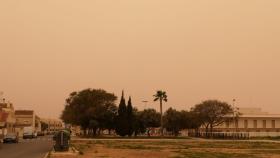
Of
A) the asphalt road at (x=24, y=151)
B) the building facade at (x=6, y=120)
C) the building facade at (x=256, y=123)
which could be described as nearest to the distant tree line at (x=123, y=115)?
the building facade at (x=6, y=120)

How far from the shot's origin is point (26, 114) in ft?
601

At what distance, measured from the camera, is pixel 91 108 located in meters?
98.9

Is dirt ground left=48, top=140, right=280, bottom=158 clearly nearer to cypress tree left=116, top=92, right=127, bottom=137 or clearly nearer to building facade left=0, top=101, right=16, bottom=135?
cypress tree left=116, top=92, right=127, bottom=137

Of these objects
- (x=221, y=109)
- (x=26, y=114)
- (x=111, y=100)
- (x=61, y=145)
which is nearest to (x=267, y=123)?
(x=221, y=109)

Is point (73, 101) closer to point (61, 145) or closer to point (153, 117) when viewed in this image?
point (153, 117)

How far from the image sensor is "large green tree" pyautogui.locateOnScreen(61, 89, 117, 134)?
9921 cm

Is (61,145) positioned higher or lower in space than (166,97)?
lower

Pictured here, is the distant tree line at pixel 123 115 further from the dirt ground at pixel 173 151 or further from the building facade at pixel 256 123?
the dirt ground at pixel 173 151

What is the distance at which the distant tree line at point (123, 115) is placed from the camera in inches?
3799

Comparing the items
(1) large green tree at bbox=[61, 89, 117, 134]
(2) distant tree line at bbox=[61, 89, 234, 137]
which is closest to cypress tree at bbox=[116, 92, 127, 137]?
(2) distant tree line at bbox=[61, 89, 234, 137]

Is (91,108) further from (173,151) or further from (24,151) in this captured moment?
(173,151)

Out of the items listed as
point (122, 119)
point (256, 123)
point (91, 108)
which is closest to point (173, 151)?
point (122, 119)

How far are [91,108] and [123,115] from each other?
736cm

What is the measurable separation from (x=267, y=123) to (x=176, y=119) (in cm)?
4729
